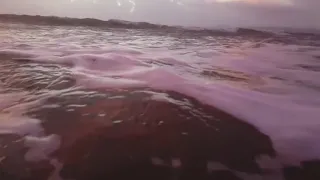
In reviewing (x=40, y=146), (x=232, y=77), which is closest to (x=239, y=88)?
(x=232, y=77)

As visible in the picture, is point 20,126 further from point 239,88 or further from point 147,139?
point 239,88

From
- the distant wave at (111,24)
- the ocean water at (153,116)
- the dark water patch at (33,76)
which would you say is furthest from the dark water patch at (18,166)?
the distant wave at (111,24)

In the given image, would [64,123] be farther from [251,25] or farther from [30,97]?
[251,25]

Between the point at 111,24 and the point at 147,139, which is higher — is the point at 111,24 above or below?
above

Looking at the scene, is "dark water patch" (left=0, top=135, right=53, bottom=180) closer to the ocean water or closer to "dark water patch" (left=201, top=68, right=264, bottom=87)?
the ocean water

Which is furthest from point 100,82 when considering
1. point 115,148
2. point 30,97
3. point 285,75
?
point 285,75

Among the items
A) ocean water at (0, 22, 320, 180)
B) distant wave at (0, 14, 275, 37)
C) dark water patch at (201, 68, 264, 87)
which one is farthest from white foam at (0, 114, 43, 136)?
distant wave at (0, 14, 275, 37)
